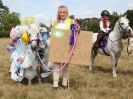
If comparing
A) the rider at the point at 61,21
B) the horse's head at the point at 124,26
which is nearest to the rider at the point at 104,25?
the horse's head at the point at 124,26

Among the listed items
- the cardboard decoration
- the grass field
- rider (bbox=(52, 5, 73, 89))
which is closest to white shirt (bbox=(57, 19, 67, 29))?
rider (bbox=(52, 5, 73, 89))

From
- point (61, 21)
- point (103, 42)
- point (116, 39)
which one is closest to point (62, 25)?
point (61, 21)

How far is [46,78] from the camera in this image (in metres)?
10.6

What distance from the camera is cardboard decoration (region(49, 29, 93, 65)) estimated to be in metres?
8.64

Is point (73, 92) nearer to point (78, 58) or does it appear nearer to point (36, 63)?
point (78, 58)

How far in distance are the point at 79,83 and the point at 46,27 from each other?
1.79m

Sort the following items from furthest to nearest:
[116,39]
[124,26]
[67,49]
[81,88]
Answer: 1. [116,39]
2. [124,26]
3. [81,88]
4. [67,49]

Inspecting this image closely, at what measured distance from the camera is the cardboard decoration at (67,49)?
340 inches

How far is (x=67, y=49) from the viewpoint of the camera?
868 centimetres

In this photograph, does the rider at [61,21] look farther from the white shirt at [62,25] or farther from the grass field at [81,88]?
the grass field at [81,88]

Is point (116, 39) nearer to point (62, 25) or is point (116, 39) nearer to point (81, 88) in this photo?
point (81, 88)

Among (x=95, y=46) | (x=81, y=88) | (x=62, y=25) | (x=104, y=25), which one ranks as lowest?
(x=81, y=88)

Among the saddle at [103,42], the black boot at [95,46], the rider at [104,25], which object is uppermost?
the rider at [104,25]

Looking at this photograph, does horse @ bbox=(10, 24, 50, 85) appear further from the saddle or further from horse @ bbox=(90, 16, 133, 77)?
the saddle
